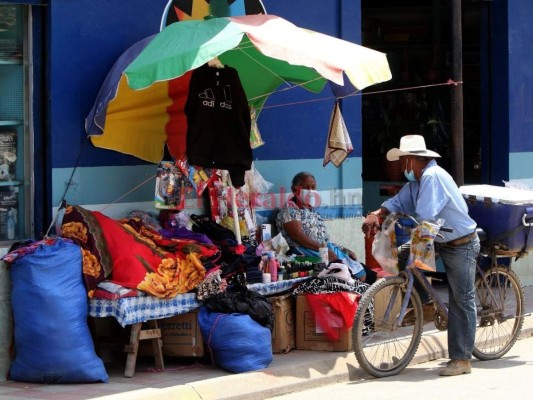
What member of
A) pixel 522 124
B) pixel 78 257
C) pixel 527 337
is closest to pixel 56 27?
pixel 78 257

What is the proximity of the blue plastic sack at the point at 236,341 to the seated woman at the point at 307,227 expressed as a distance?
6.21ft

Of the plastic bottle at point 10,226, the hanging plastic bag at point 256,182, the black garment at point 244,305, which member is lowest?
the black garment at point 244,305

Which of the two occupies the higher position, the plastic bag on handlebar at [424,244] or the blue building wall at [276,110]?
the blue building wall at [276,110]

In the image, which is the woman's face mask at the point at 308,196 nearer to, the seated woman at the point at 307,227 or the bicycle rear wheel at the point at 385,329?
the seated woman at the point at 307,227

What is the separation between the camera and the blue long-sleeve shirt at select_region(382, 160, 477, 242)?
916cm

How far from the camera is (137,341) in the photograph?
895cm

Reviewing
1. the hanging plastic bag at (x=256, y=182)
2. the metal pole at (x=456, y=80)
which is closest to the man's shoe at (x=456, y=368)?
the hanging plastic bag at (x=256, y=182)

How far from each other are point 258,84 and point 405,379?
3125 mm

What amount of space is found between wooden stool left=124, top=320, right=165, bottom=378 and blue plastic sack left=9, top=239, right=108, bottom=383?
10.2 inches

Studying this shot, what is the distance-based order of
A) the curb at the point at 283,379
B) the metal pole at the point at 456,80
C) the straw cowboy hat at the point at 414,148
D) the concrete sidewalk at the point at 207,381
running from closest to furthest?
the concrete sidewalk at the point at 207,381 < the curb at the point at 283,379 < the straw cowboy hat at the point at 414,148 < the metal pole at the point at 456,80

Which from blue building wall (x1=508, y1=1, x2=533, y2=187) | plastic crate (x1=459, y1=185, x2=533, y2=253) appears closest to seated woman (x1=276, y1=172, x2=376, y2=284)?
plastic crate (x1=459, y1=185, x2=533, y2=253)

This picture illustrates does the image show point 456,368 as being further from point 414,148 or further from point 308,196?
point 308,196

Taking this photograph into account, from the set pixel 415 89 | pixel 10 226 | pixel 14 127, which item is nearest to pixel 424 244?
pixel 10 226

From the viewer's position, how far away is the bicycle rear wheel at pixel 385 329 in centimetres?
906
